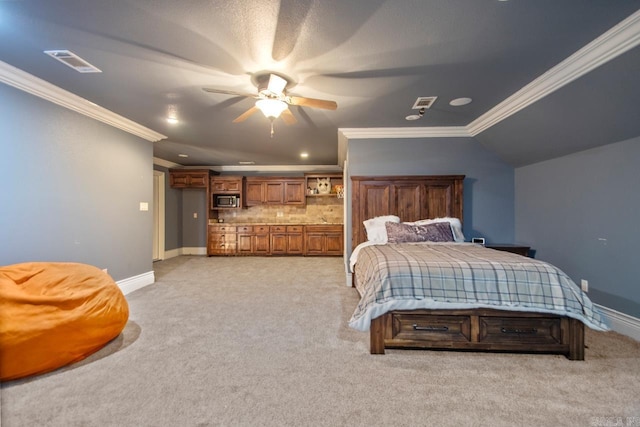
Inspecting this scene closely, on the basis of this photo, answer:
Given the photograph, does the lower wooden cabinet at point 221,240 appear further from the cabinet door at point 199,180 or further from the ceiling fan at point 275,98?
the ceiling fan at point 275,98

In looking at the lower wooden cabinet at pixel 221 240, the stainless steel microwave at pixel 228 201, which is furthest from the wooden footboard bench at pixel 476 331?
the stainless steel microwave at pixel 228 201

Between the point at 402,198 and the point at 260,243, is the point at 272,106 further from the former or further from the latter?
the point at 260,243

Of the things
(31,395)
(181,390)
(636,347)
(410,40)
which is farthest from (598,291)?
(31,395)

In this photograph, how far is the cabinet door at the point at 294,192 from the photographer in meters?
6.54

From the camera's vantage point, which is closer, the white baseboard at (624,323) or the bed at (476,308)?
the bed at (476,308)

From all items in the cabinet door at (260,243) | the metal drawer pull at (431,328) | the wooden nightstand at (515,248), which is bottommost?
the metal drawer pull at (431,328)

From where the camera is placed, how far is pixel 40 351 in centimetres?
171

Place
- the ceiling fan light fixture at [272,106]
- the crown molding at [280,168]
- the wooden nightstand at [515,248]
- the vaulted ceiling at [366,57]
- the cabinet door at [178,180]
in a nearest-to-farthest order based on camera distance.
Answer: the vaulted ceiling at [366,57], the ceiling fan light fixture at [272,106], the wooden nightstand at [515,248], the cabinet door at [178,180], the crown molding at [280,168]

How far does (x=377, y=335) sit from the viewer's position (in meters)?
2.04

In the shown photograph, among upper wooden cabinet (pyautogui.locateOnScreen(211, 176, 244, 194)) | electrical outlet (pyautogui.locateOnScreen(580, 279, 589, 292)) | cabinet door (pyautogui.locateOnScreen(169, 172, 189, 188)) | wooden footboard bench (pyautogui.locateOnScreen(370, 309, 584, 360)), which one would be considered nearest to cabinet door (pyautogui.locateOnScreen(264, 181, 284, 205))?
upper wooden cabinet (pyautogui.locateOnScreen(211, 176, 244, 194))

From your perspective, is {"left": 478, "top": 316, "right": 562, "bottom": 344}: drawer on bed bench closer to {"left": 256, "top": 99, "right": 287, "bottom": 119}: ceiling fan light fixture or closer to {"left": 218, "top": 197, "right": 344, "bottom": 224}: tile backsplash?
{"left": 256, "top": 99, "right": 287, "bottom": 119}: ceiling fan light fixture

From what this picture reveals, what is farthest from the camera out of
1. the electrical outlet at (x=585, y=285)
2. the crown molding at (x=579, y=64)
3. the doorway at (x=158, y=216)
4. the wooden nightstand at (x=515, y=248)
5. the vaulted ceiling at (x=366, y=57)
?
the doorway at (x=158, y=216)

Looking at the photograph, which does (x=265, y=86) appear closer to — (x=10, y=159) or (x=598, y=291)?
(x=10, y=159)

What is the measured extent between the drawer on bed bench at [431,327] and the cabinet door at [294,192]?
4.76 metres
